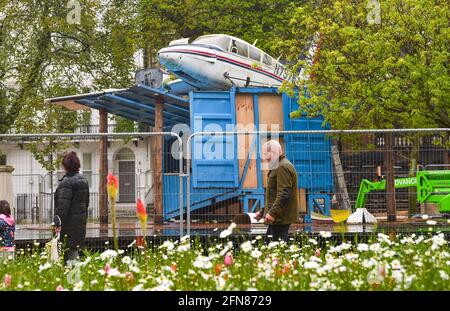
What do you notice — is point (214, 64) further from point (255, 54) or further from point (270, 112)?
point (270, 112)

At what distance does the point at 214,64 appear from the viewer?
88.2 feet

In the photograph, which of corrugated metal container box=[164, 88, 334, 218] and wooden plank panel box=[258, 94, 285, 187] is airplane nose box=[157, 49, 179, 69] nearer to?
wooden plank panel box=[258, 94, 285, 187]

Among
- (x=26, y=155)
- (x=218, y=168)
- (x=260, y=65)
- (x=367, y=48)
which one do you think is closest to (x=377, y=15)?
(x=367, y=48)

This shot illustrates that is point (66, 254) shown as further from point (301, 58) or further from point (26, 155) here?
point (301, 58)

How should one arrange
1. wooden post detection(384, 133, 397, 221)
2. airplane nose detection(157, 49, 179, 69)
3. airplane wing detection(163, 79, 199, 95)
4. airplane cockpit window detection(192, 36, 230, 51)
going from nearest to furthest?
1. wooden post detection(384, 133, 397, 221)
2. airplane nose detection(157, 49, 179, 69)
3. airplane cockpit window detection(192, 36, 230, 51)
4. airplane wing detection(163, 79, 199, 95)

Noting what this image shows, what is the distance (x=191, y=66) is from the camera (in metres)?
26.5

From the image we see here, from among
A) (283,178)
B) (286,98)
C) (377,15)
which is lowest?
(283,178)

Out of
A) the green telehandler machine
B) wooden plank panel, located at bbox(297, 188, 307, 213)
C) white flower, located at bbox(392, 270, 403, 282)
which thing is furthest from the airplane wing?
white flower, located at bbox(392, 270, 403, 282)

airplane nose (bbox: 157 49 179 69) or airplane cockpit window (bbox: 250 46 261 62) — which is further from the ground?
airplane cockpit window (bbox: 250 46 261 62)

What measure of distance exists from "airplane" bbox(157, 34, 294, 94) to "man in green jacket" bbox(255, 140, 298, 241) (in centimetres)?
1436

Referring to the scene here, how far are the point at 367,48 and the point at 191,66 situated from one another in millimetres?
5286

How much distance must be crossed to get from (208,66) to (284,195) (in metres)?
15.0

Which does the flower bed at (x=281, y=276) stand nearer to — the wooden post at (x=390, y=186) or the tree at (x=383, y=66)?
the wooden post at (x=390, y=186)

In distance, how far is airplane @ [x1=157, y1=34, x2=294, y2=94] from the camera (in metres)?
26.6
